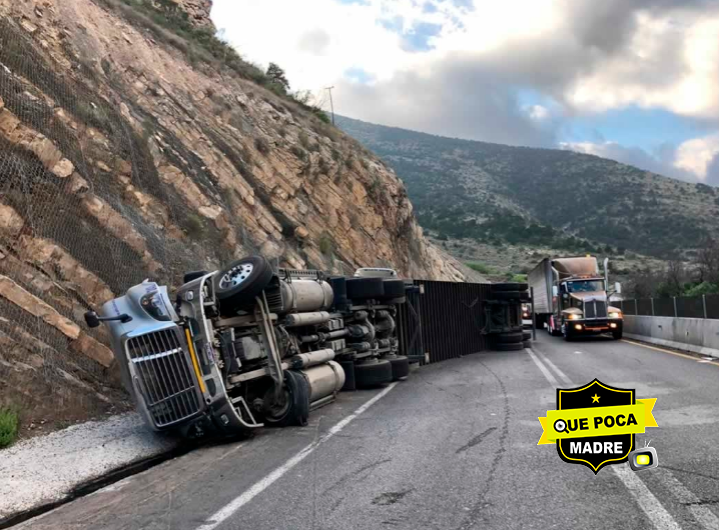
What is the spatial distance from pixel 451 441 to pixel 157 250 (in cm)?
868

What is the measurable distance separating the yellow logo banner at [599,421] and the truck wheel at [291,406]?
6.48 metres

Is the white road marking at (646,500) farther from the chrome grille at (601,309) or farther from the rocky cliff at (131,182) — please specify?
the chrome grille at (601,309)

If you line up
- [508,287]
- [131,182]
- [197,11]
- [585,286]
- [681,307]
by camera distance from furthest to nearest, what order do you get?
[197,11], [585,286], [508,287], [681,307], [131,182]

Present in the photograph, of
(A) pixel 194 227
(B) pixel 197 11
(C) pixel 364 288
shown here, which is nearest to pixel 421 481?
(C) pixel 364 288

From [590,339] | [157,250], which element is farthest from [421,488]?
[590,339]

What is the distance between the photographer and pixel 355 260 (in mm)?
28125

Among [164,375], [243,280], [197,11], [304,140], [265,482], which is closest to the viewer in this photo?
[265,482]

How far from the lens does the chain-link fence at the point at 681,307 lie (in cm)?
1956

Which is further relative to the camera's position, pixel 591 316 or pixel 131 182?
pixel 591 316

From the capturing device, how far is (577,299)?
90.6 feet

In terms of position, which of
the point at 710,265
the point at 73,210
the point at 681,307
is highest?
the point at 73,210

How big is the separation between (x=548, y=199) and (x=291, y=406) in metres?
104

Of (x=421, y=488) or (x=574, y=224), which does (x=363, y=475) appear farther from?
(x=574, y=224)

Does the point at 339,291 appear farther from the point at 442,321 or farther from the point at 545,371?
the point at 442,321
